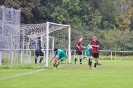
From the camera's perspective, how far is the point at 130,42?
179 ft

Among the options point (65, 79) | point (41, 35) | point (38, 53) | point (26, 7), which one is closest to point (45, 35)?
point (41, 35)

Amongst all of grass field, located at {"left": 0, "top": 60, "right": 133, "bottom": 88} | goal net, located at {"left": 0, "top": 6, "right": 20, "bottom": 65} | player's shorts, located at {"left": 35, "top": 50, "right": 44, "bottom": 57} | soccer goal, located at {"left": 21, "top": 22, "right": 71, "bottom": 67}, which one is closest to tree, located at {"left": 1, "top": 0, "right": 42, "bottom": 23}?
soccer goal, located at {"left": 21, "top": 22, "right": 71, "bottom": 67}

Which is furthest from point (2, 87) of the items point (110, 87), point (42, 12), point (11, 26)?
point (42, 12)

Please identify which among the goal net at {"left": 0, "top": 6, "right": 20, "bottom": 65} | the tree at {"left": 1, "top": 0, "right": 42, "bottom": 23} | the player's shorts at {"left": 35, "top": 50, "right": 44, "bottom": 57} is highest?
the tree at {"left": 1, "top": 0, "right": 42, "bottom": 23}

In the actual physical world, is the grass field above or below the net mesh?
below

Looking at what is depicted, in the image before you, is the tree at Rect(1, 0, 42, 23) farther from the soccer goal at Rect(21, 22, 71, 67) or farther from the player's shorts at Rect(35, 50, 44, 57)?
the player's shorts at Rect(35, 50, 44, 57)

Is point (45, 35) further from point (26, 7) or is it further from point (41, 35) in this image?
point (26, 7)

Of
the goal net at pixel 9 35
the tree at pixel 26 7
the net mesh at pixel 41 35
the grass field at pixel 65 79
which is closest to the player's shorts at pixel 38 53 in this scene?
the net mesh at pixel 41 35

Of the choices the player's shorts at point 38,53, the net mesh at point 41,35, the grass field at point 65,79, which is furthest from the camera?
the net mesh at point 41,35

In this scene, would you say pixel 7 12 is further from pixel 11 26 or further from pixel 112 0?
pixel 112 0

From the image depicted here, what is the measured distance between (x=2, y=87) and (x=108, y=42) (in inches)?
1651

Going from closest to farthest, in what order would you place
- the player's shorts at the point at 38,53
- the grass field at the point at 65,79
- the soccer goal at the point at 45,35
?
the grass field at the point at 65,79
the player's shorts at the point at 38,53
the soccer goal at the point at 45,35

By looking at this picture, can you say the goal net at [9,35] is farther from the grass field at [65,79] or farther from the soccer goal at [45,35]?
the grass field at [65,79]

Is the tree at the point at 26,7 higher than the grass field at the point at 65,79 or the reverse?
higher
